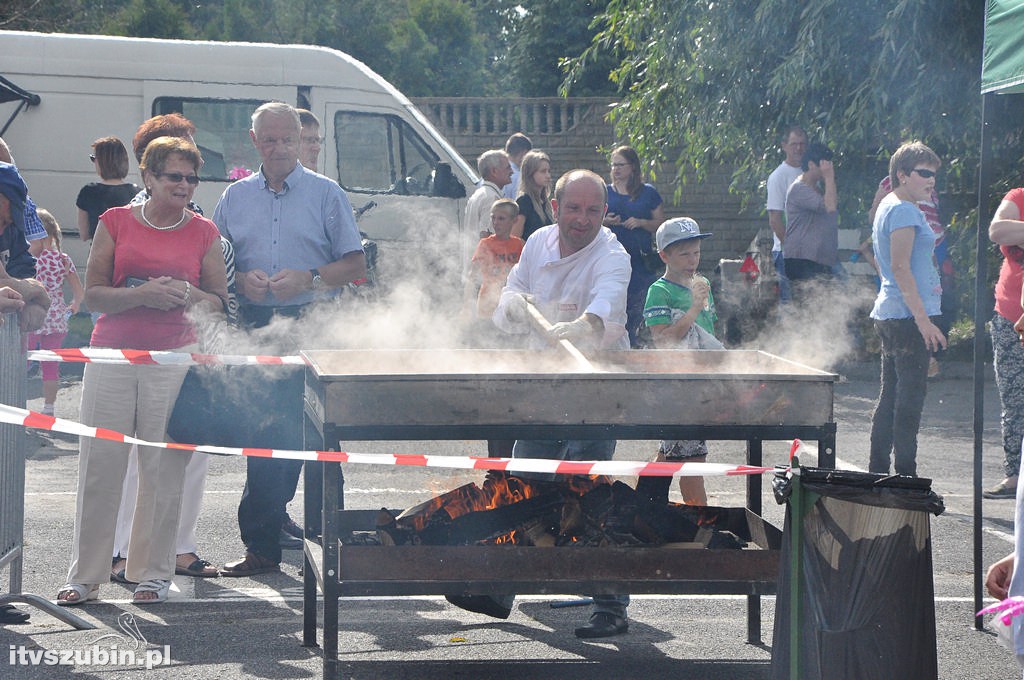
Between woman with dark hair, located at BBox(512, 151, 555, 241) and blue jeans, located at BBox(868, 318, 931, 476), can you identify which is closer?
blue jeans, located at BBox(868, 318, 931, 476)

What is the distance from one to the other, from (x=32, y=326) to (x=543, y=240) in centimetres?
222

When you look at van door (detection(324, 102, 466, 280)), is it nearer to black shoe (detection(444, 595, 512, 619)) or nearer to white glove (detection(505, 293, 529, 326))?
white glove (detection(505, 293, 529, 326))

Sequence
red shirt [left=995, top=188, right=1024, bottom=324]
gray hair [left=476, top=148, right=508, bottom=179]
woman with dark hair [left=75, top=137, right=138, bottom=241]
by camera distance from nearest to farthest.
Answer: red shirt [left=995, top=188, right=1024, bottom=324], woman with dark hair [left=75, top=137, right=138, bottom=241], gray hair [left=476, top=148, right=508, bottom=179]

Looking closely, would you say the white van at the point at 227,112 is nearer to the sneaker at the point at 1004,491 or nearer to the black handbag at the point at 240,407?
the sneaker at the point at 1004,491

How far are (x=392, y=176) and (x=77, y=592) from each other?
9.31m

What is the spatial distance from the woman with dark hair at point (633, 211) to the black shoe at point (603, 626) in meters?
5.43

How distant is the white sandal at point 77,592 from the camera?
18.8ft

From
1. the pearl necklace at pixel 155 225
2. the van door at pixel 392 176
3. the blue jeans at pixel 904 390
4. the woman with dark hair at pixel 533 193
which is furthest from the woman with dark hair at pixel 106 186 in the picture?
the van door at pixel 392 176

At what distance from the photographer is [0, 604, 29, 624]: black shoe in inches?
215

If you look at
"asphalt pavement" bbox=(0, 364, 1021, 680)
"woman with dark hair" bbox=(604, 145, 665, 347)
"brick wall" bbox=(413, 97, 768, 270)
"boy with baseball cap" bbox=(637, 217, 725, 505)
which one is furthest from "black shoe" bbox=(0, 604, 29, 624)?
"brick wall" bbox=(413, 97, 768, 270)

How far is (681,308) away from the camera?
6559 mm

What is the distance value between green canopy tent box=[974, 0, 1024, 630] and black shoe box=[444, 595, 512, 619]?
1.96 m

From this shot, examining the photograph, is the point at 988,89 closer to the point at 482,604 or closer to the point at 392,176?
the point at 482,604

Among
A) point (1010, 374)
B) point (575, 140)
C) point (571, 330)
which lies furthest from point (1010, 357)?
point (575, 140)
